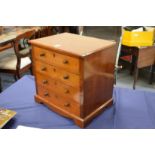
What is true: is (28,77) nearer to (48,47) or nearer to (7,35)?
(48,47)

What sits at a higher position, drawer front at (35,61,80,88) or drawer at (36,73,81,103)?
drawer front at (35,61,80,88)

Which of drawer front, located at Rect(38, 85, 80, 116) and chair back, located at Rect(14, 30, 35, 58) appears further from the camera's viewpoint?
chair back, located at Rect(14, 30, 35, 58)

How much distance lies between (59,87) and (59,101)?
0.08 m

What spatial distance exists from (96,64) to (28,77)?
0.69m

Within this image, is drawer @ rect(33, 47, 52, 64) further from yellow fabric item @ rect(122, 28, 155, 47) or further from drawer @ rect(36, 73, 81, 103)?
yellow fabric item @ rect(122, 28, 155, 47)

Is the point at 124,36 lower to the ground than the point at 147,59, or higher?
higher

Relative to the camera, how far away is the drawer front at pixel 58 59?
0.87 metres

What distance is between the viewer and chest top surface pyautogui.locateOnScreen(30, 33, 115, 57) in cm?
87

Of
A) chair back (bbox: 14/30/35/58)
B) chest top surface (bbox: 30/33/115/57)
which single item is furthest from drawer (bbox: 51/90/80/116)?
chair back (bbox: 14/30/35/58)

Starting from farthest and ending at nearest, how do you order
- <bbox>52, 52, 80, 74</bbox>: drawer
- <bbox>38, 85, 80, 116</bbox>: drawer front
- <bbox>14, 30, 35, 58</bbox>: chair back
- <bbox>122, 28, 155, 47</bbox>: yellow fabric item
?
<bbox>122, 28, 155, 47</bbox>: yellow fabric item
<bbox>14, 30, 35, 58</bbox>: chair back
<bbox>38, 85, 80, 116</bbox>: drawer front
<bbox>52, 52, 80, 74</bbox>: drawer

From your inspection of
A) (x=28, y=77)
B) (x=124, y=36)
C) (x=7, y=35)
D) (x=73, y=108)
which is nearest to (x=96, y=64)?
(x=73, y=108)

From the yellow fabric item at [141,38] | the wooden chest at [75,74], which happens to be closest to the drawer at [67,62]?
the wooden chest at [75,74]

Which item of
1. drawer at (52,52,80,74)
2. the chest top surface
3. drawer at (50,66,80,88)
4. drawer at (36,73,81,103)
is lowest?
drawer at (36,73,81,103)

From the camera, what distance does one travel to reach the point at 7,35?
229 cm
